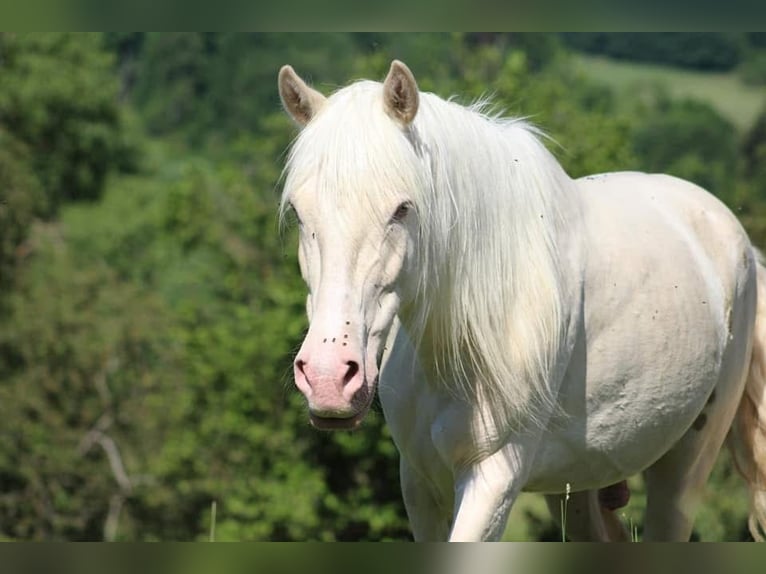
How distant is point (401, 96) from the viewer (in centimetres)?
350

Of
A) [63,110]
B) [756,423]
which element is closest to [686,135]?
[63,110]

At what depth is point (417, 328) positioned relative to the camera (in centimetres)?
376

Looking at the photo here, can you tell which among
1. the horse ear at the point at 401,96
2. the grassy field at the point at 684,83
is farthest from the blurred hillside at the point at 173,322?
the grassy field at the point at 684,83

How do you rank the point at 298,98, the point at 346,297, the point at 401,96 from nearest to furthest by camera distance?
the point at 346,297 → the point at 401,96 → the point at 298,98

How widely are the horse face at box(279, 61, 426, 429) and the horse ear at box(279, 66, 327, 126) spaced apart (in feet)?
0.47

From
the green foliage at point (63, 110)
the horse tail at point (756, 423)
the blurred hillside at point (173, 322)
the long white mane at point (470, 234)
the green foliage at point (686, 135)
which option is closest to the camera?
the long white mane at point (470, 234)

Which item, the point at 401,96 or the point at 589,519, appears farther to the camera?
the point at 589,519

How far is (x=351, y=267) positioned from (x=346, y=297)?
0.09 meters

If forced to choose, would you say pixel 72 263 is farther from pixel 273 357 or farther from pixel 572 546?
pixel 572 546

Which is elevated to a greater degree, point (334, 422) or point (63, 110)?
point (334, 422)

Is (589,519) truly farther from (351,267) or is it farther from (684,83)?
(684,83)

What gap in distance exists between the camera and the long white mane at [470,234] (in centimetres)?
345

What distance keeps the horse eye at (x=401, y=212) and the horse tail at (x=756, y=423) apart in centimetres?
232

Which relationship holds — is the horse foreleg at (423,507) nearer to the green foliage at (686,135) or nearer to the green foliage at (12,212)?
the green foliage at (12,212)
